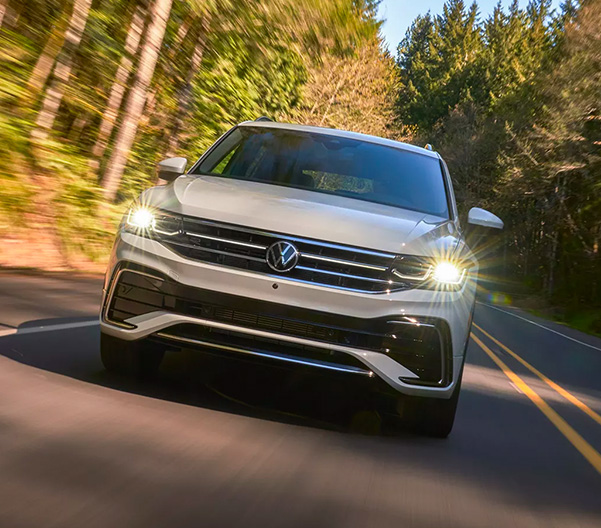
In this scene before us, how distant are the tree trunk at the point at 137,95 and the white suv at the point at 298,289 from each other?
10.5 m

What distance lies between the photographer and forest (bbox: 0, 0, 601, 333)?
41.5 ft

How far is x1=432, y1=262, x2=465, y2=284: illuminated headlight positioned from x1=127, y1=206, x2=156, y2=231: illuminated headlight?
1.57 meters

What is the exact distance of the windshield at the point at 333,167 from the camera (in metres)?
5.77

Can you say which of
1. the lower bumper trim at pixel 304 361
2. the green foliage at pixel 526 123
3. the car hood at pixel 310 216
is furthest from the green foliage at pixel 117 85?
the green foliage at pixel 526 123

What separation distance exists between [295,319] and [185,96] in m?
15.1

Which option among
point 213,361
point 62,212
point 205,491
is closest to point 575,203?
point 62,212

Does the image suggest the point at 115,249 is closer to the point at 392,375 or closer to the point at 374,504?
the point at 392,375

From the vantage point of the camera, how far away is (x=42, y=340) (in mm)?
6109

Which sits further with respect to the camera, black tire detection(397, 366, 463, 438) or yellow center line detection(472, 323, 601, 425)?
yellow center line detection(472, 323, 601, 425)

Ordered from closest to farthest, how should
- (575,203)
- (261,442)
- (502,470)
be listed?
1. (261,442)
2. (502,470)
3. (575,203)

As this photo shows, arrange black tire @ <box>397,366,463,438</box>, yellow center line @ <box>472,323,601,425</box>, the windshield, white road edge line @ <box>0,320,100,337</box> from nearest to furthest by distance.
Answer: black tire @ <box>397,366,463,438</box> < the windshield < white road edge line @ <box>0,320,100,337</box> < yellow center line @ <box>472,323,601,425</box>

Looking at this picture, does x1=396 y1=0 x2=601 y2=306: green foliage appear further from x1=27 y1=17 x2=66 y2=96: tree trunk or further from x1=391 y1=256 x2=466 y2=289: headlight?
x1=391 y1=256 x2=466 y2=289: headlight

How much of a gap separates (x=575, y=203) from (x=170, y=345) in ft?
126

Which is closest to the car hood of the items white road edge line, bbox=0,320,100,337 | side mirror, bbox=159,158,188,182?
side mirror, bbox=159,158,188,182
